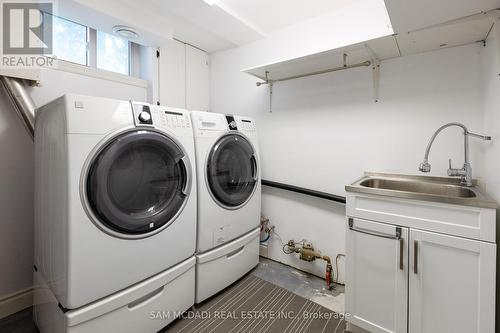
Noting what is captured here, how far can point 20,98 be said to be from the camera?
1538mm

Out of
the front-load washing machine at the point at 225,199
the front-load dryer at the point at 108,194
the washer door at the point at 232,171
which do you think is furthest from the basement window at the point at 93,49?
the washer door at the point at 232,171

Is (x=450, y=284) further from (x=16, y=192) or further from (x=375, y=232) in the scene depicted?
(x=16, y=192)

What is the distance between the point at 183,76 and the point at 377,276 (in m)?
2.59

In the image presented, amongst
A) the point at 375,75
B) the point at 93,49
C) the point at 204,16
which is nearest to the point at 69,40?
the point at 93,49

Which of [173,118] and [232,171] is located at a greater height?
[173,118]

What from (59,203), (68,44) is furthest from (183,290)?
(68,44)

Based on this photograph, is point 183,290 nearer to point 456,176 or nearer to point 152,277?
point 152,277

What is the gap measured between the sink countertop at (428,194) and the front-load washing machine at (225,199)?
2.99 feet

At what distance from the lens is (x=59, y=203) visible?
3.90 feet

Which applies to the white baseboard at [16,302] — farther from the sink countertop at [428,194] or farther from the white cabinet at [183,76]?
the sink countertop at [428,194]

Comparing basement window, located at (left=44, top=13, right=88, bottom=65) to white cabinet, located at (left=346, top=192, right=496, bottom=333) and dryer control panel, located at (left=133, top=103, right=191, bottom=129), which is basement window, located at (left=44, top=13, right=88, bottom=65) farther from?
white cabinet, located at (left=346, top=192, right=496, bottom=333)

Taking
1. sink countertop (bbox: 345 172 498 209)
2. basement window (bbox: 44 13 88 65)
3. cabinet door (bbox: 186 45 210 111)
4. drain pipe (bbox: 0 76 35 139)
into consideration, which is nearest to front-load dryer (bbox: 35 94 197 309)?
drain pipe (bbox: 0 76 35 139)

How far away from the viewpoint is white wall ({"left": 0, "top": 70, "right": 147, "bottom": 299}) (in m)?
1.68

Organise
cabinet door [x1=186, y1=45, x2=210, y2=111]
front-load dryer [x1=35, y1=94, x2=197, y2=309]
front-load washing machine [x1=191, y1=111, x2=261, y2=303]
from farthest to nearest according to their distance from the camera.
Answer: cabinet door [x1=186, y1=45, x2=210, y2=111]
front-load washing machine [x1=191, y1=111, x2=261, y2=303]
front-load dryer [x1=35, y1=94, x2=197, y2=309]
